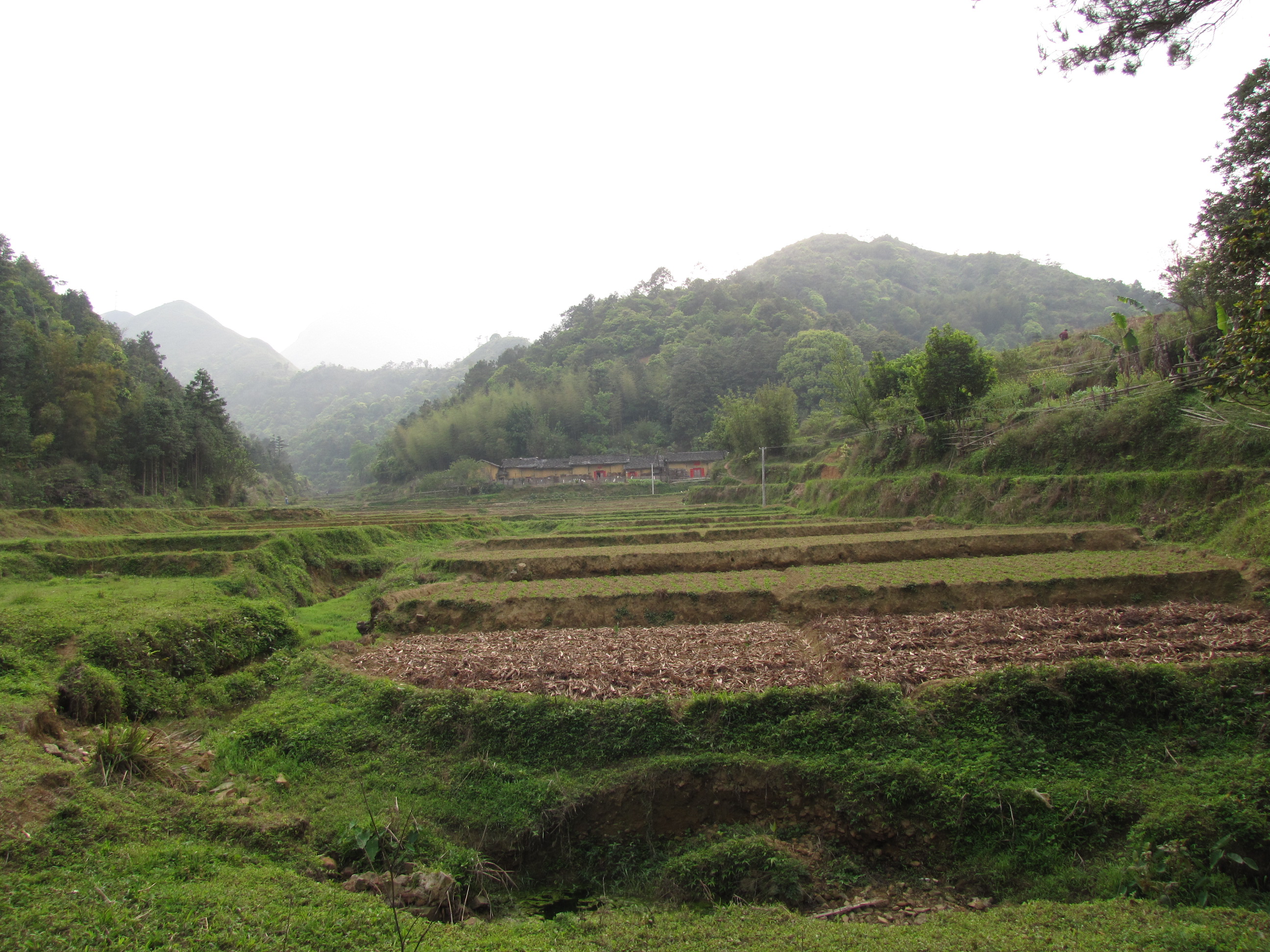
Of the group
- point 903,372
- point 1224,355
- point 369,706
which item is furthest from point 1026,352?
point 369,706

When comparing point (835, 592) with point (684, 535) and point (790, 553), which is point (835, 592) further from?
point (684, 535)

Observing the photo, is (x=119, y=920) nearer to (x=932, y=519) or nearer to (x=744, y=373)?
(x=932, y=519)

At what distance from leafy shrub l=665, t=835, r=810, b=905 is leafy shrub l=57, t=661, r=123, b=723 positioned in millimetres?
9042

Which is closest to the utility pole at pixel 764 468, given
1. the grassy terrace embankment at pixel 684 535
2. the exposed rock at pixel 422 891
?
the grassy terrace embankment at pixel 684 535

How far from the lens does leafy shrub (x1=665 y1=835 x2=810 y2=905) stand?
628 centimetres

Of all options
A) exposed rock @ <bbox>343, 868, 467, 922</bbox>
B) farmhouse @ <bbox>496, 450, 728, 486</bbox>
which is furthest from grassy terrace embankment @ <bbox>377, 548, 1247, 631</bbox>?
farmhouse @ <bbox>496, 450, 728, 486</bbox>

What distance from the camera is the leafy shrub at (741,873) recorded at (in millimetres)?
6281

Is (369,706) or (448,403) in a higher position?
(448,403)

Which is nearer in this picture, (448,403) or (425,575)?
(425,575)

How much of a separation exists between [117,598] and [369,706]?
796 cm

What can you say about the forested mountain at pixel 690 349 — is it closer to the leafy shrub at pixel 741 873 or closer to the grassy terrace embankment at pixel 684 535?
the grassy terrace embankment at pixel 684 535

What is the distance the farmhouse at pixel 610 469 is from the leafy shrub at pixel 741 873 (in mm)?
67193

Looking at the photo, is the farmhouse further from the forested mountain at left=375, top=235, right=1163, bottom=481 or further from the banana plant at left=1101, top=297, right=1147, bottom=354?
the banana plant at left=1101, top=297, right=1147, bottom=354

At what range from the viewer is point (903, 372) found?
36.0 meters
